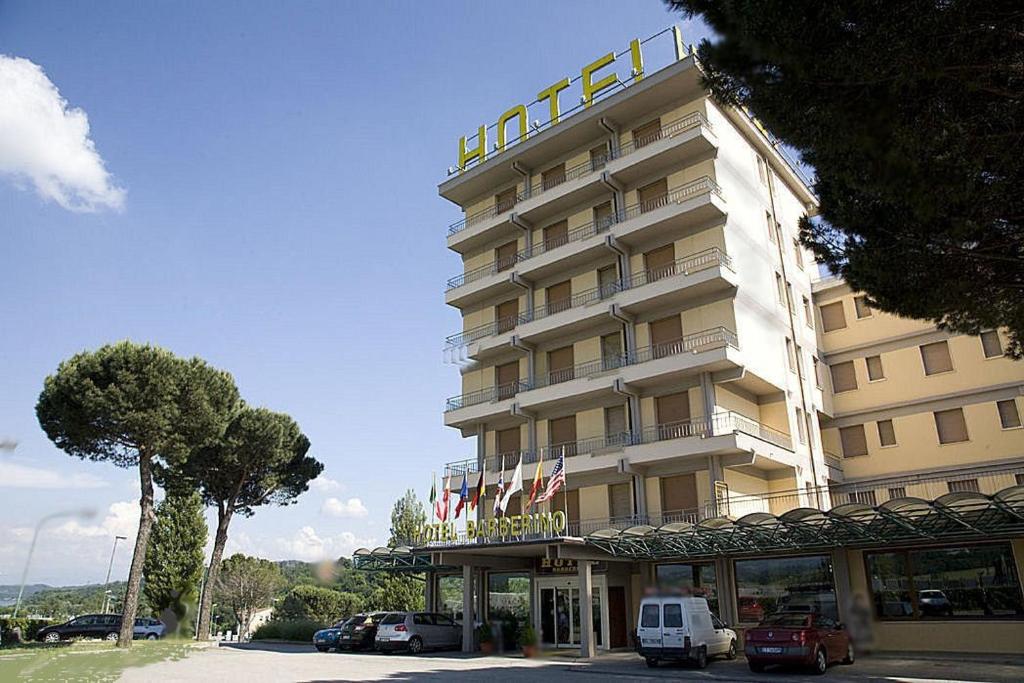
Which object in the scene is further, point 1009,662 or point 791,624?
point 1009,662

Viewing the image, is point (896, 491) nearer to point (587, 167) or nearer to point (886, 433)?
point (886, 433)

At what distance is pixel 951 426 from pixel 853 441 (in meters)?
3.93

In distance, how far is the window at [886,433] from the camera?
30.5m

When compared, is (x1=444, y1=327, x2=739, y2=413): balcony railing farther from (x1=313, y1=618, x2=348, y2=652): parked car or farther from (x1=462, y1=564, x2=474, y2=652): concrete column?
(x1=313, y1=618, x2=348, y2=652): parked car

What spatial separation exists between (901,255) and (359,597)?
49.9 metres

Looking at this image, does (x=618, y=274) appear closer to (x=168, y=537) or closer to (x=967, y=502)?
(x=967, y=502)

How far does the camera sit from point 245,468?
37938 mm

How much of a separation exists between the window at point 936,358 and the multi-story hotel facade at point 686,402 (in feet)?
0.21

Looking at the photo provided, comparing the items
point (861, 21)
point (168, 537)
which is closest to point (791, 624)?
point (861, 21)

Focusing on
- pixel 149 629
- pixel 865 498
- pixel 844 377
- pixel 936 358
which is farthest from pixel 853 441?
pixel 149 629

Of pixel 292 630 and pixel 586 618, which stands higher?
pixel 586 618

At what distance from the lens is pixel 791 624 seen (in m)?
15.9

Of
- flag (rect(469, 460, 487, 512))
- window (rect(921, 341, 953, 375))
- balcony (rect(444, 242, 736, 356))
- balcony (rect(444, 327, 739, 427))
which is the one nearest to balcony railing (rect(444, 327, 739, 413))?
balcony (rect(444, 327, 739, 427))

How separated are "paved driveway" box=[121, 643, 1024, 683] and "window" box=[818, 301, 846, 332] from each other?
1747cm
